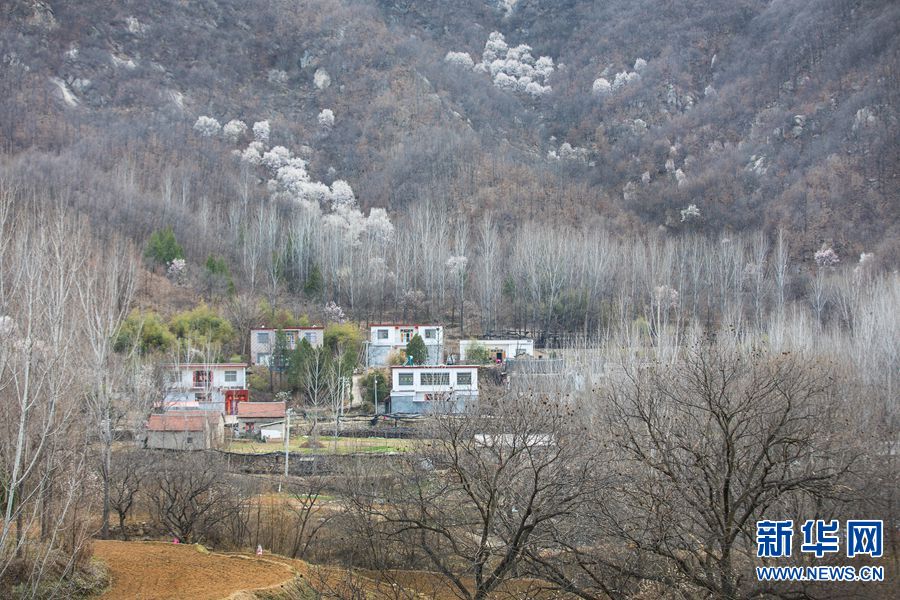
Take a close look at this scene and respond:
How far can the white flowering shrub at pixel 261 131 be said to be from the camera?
335 ft

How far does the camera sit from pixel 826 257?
225 ft

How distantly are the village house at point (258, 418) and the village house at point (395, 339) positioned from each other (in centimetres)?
1135

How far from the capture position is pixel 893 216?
226ft

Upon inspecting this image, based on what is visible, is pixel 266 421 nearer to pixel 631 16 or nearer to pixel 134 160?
pixel 134 160

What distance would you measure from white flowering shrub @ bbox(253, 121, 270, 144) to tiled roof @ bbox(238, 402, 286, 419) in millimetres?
66741

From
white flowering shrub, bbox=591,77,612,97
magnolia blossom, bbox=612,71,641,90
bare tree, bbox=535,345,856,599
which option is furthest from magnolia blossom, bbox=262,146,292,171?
bare tree, bbox=535,345,856,599

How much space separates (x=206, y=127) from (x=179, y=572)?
89.2 m

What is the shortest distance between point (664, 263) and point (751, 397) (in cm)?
5422

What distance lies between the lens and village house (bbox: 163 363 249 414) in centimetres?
4206

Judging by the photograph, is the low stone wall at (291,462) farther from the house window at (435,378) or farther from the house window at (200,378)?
the house window at (200,378)

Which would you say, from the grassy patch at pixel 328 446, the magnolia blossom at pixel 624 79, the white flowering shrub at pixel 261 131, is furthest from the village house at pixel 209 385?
the magnolia blossom at pixel 624 79

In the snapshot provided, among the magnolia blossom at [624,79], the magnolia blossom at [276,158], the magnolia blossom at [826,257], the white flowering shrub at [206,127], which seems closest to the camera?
the magnolia blossom at [826,257]

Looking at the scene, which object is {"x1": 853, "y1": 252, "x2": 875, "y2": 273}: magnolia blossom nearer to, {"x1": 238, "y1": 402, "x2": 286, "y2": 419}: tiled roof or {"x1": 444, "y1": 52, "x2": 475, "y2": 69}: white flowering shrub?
{"x1": 238, "y1": 402, "x2": 286, "y2": 419}: tiled roof

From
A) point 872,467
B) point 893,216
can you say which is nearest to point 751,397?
point 872,467
